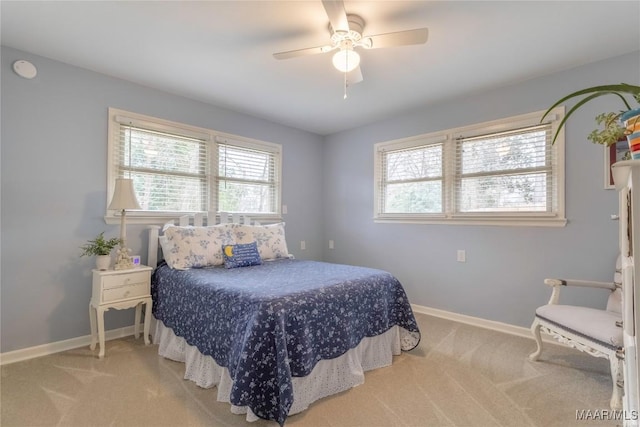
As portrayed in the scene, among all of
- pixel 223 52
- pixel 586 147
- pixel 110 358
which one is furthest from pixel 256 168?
pixel 586 147

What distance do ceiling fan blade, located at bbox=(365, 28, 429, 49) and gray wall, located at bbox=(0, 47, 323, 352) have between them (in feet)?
7.83

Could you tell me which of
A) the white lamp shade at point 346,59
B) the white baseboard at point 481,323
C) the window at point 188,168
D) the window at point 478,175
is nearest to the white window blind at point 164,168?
the window at point 188,168

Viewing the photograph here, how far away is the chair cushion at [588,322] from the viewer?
1933mm

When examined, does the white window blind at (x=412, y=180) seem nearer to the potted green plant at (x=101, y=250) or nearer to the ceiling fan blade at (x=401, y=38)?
the ceiling fan blade at (x=401, y=38)

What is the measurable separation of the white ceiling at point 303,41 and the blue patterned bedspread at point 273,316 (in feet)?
5.85

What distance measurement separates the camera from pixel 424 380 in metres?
2.22

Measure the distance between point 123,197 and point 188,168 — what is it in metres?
0.88

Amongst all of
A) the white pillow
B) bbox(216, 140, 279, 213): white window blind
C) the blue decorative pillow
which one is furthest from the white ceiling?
the blue decorative pillow

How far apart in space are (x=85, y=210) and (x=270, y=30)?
2.21 metres

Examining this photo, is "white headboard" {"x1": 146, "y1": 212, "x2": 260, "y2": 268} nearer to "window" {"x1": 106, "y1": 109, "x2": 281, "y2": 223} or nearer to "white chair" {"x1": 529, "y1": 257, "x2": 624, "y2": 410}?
"window" {"x1": 106, "y1": 109, "x2": 281, "y2": 223}

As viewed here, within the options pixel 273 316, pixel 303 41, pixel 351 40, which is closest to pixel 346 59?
pixel 351 40

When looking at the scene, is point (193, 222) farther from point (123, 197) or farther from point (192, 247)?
point (123, 197)

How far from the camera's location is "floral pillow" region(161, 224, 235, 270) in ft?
9.29

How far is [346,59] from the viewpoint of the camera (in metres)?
2.11
